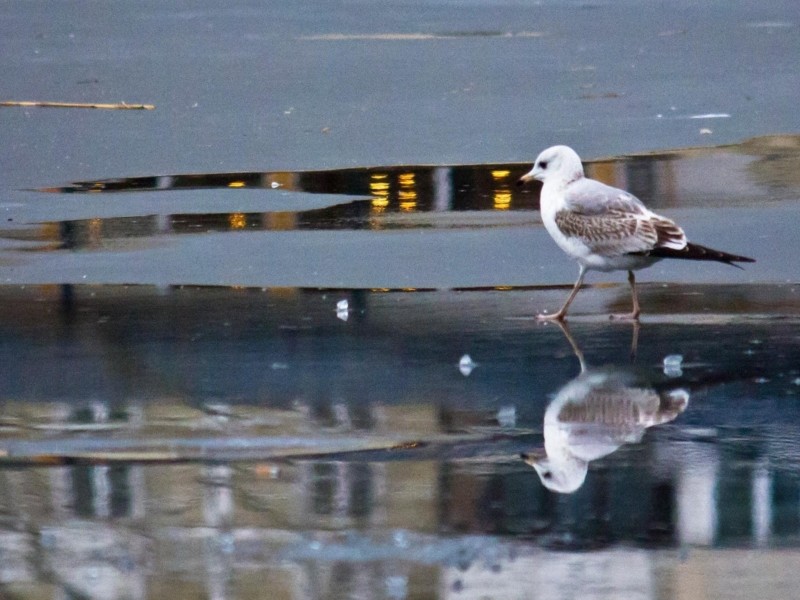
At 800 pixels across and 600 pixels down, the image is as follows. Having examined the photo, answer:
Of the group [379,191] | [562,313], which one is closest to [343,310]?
[562,313]

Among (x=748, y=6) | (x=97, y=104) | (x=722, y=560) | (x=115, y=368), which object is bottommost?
(x=722, y=560)

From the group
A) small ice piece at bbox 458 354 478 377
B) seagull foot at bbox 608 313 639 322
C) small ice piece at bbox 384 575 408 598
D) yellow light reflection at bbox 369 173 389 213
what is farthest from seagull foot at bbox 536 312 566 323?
small ice piece at bbox 384 575 408 598

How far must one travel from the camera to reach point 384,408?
6781mm

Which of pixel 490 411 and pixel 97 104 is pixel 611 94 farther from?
pixel 490 411

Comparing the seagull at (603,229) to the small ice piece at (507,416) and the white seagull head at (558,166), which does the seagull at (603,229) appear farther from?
the small ice piece at (507,416)

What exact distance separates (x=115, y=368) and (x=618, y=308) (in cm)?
259

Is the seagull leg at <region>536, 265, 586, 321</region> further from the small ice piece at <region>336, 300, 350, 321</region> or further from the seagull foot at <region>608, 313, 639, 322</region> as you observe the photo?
the small ice piece at <region>336, 300, 350, 321</region>

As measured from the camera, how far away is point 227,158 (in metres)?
13.6

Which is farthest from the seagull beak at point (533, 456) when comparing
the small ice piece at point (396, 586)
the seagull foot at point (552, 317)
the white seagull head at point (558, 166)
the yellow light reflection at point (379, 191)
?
the yellow light reflection at point (379, 191)

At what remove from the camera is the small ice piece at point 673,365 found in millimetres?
7273

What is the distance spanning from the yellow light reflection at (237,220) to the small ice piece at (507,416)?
441 cm

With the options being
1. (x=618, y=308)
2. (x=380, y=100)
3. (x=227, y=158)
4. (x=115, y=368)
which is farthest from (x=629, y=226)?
(x=380, y=100)

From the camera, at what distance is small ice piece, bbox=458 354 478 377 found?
7367mm

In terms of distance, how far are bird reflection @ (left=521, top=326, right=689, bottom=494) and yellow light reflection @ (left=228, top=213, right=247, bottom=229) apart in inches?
152
